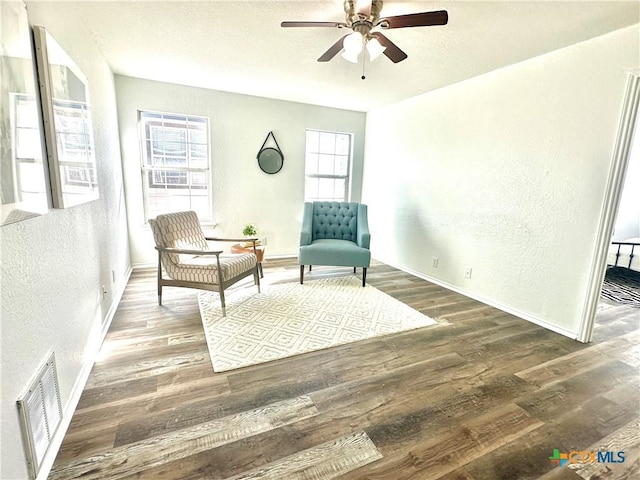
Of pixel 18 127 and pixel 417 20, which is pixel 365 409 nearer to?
pixel 18 127

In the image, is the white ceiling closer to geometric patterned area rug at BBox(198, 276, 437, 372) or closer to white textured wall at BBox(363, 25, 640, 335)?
white textured wall at BBox(363, 25, 640, 335)

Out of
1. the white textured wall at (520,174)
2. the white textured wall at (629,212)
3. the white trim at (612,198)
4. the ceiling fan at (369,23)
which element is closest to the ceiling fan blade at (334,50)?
the ceiling fan at (369,23)

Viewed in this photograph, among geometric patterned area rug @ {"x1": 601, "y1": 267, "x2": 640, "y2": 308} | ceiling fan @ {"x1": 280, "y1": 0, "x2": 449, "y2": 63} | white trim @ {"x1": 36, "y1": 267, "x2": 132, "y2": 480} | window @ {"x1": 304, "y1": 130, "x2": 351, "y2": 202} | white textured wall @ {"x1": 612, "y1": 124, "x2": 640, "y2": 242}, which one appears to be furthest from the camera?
window @ {"x1": 304, "y1": 130, "x2": 351, "y2": 202}

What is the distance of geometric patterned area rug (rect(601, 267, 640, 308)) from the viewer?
3354mm

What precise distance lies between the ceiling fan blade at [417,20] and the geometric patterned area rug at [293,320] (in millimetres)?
2174

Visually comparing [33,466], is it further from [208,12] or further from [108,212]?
[208,12]

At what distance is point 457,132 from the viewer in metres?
3.44

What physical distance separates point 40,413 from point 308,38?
9.30 feet

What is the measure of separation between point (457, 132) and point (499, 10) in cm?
156

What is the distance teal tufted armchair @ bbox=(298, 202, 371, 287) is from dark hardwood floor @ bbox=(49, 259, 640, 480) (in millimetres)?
1264

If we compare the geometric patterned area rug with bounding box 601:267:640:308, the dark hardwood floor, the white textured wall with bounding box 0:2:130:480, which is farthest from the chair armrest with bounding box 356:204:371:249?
the geometric patterned area rug with bounding box 601:267:640:308

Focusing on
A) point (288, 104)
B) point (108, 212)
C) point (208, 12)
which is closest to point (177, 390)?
point (108, 212)

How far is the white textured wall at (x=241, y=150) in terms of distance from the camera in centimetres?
373

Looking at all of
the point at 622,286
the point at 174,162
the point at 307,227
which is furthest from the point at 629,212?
the point at 174,162
